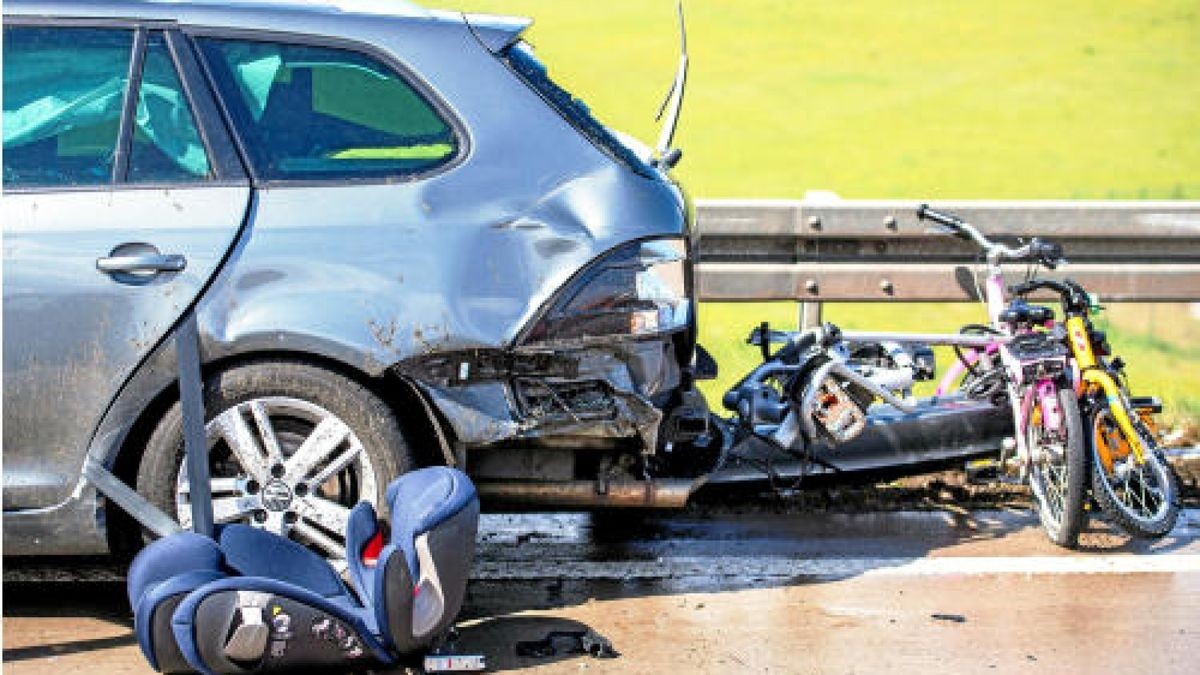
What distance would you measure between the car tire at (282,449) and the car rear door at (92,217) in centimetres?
25

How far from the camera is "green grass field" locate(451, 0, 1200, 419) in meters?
17.2

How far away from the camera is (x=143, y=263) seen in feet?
16.6

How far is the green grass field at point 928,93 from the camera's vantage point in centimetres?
1719

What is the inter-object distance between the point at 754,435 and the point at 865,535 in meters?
0.52

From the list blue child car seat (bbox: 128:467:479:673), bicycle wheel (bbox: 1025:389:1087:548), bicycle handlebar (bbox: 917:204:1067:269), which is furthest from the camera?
bicycle handlebar (bbox: 917:204:1067:269)

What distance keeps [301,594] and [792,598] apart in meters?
1.69

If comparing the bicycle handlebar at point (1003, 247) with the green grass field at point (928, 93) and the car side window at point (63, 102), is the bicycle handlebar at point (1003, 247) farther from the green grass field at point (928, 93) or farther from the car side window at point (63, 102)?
the green grass field at point (928, 93)

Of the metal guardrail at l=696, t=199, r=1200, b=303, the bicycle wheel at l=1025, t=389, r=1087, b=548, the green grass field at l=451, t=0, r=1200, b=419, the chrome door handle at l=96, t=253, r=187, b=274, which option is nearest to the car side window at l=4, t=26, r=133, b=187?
the chrome door handle at l=96, t=253, r=187, b=274

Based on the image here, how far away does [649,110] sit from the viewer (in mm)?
6246

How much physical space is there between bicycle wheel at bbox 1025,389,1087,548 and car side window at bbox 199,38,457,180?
7.81 feet

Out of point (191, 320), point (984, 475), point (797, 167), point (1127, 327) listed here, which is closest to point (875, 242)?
point (984, 475)

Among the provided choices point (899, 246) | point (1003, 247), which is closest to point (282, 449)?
point (1003, 247)

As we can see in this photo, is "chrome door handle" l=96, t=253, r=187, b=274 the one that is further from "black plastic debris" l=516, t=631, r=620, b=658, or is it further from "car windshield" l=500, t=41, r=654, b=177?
"black plastic debris" l=516, t=631, r=620, b=658

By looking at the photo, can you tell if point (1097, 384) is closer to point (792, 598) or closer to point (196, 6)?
point (792, 598)
